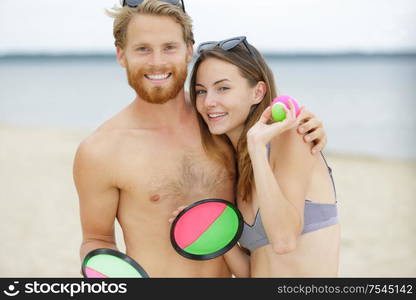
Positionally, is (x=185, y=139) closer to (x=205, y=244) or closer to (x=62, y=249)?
(x=205, y=244)

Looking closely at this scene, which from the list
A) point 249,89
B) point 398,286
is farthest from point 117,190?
point 398,286

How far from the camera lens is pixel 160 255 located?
334cm

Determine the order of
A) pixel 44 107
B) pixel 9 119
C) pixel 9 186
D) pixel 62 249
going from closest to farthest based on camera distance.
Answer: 1. pixel 62 249
2. pixel 9 186
3. pixel 9 119
4. pixel 44 107

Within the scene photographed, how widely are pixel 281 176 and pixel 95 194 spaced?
3.71 ft

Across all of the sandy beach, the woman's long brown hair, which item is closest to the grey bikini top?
the woman's long brown hair

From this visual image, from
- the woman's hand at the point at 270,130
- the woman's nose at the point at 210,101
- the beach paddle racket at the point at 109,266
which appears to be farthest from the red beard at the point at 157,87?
the beach paddle racket at the point at 109,266

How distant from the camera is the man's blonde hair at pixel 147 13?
118 inches

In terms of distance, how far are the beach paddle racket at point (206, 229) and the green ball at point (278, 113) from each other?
640mm

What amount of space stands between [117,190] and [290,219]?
3.57ft

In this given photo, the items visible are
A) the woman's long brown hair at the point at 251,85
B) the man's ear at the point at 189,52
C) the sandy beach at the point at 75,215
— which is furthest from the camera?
the sandy beach at the point at 75,215

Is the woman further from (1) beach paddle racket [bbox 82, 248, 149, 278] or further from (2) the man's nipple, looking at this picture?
(1) beach paddle racket [bbox 82, 248, 149, 278]

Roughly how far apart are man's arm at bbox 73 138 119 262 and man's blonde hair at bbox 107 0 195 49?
2.07 feet

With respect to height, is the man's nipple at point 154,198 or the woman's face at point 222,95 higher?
the woman's face at point 222,95

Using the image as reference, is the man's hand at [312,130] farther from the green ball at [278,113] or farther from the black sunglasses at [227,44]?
the black sunglasses at [227,44]
